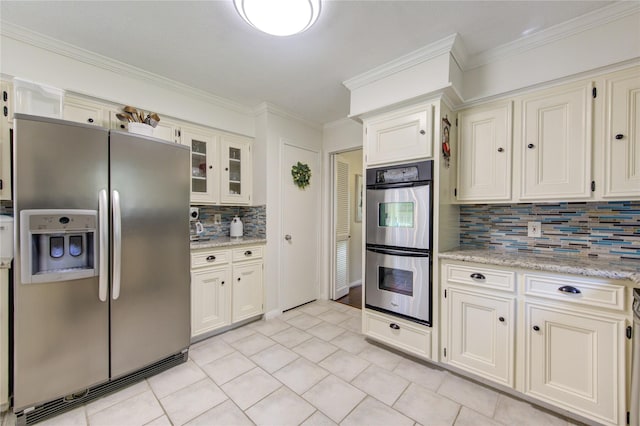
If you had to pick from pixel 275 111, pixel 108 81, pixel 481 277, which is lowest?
pixel 481 277

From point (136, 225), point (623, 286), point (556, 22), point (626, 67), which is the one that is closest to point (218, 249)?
point (136, 225)

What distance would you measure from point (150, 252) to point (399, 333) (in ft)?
6.91

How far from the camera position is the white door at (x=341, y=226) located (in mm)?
3695

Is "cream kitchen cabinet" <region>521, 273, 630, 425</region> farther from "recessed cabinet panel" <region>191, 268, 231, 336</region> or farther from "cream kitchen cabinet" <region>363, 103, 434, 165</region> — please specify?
"recessed cabinet panel" <region>191, 268, 231, 336</region>

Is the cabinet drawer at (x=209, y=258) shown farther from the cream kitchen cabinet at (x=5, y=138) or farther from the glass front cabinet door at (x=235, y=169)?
the cream kitchen cabinet at (x=5, y=138)

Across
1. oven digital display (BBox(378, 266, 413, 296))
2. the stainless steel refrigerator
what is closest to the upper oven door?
oven digital display (BBox(378, 266, 413, 296))

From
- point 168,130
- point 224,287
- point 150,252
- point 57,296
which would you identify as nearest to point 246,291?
point 224,287

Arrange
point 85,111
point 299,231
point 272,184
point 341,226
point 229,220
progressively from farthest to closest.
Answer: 1. point 341,226
2. point 299,231
3. point 229,220
4. point 272,184
5. point 85,111

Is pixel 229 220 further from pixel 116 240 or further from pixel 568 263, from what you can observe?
pixel 568 263

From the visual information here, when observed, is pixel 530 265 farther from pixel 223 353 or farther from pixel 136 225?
pixel 136 225

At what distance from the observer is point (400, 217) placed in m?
2.18

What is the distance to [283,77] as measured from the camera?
7.84ft

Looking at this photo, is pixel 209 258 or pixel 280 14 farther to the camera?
pixel 209 258

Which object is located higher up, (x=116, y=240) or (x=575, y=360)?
(x=116, y=240)
